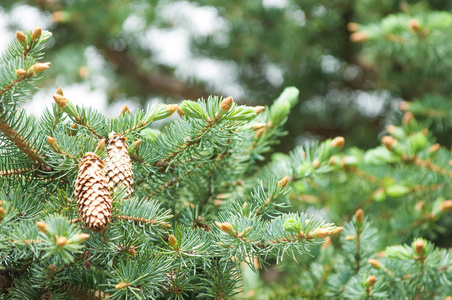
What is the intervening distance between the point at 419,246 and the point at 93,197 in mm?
445

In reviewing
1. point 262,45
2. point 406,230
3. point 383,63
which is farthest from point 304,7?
point 406,230

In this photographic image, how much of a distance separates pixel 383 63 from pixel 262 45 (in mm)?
376

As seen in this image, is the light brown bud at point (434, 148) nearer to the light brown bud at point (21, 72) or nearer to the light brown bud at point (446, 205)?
the light brown bud at point (446, 205)

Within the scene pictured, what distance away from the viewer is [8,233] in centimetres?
41

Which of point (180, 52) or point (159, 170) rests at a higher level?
point (180, 52)

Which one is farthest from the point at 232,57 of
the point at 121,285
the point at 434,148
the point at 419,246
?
the point at 121,285

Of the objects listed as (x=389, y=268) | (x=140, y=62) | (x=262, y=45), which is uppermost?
(x=140, y=62)

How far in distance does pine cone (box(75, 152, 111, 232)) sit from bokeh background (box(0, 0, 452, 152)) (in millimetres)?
901

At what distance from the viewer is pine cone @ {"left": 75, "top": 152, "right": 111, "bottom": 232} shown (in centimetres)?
43

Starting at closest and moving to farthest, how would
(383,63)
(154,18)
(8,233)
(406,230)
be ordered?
1. (8,233)
2. (406,230)
3. (383,63)
4. (154,18)

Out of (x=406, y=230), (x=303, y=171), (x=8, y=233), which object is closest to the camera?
(x=8, y=233)

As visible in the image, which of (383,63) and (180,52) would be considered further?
(180,52)

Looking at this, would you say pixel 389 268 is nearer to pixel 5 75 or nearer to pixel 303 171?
pixel 303 171

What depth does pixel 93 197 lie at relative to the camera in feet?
1.41
